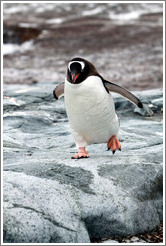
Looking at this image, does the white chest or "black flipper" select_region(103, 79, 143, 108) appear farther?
"black flipper" select_region(103, 79, 143, 108)

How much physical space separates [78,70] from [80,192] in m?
1.18

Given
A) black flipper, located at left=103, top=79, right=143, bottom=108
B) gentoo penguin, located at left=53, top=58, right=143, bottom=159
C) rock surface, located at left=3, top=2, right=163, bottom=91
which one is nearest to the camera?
gentoo penguin, located at left=53, top=58, right=143, bottom=159

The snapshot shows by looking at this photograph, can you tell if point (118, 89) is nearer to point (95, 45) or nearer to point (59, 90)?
point (59, 90)

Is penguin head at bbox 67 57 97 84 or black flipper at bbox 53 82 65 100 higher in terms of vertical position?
penguin head at bbox 67 57 97 84

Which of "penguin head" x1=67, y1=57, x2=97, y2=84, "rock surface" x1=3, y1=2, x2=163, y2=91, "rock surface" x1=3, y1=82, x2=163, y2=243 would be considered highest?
"penguin head" x1=67, y1=57, x2=97, y2=84

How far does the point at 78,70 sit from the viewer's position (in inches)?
154

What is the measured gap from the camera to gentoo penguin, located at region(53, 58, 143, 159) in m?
4.01

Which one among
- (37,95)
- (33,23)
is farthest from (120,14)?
(37,95)

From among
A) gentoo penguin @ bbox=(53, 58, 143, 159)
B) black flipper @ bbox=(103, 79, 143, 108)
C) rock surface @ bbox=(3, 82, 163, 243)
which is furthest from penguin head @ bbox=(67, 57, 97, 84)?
rock surface @ bbox=(3, 82, 163, 243)

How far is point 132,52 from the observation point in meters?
19.6

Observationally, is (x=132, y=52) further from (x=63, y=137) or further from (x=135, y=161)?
(x=135, y=161)

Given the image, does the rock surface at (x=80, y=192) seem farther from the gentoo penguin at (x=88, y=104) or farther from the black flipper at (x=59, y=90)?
the black flipper at (x=59, y=90)

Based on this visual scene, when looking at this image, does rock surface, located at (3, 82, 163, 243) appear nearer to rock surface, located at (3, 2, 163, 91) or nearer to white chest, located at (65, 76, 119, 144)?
white chest, located at (65, 76, 119, 144)

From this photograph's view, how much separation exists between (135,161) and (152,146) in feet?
2.80
